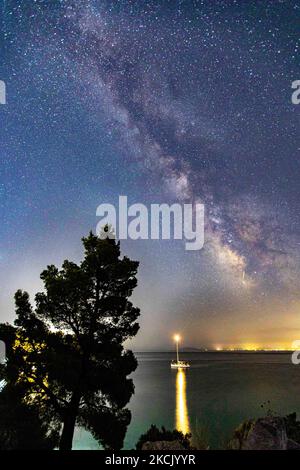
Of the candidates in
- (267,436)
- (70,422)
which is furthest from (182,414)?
(267,436)

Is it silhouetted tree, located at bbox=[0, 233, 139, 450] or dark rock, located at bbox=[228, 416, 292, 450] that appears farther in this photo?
silhouetted tree, located at bbox=[0, 233, 139, 450]

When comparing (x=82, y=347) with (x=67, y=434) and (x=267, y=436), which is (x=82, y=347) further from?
(x=267, y=436)

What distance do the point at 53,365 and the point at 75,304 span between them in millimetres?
2747

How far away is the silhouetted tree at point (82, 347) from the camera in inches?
559

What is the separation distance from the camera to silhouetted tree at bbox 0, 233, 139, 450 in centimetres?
1420

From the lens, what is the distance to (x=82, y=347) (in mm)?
15031

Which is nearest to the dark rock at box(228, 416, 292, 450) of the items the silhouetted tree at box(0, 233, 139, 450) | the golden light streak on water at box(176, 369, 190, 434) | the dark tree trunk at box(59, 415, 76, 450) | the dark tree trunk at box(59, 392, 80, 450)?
the silhouetted tree at box(0, 233, 139, 450)

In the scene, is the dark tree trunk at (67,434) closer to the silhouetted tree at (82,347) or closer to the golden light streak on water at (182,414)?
the silhouetted tree at (82,347)

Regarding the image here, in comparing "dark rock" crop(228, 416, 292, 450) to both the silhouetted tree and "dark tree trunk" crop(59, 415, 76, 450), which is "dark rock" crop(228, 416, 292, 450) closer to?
the silhouetted tree

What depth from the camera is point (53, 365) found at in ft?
46.2
